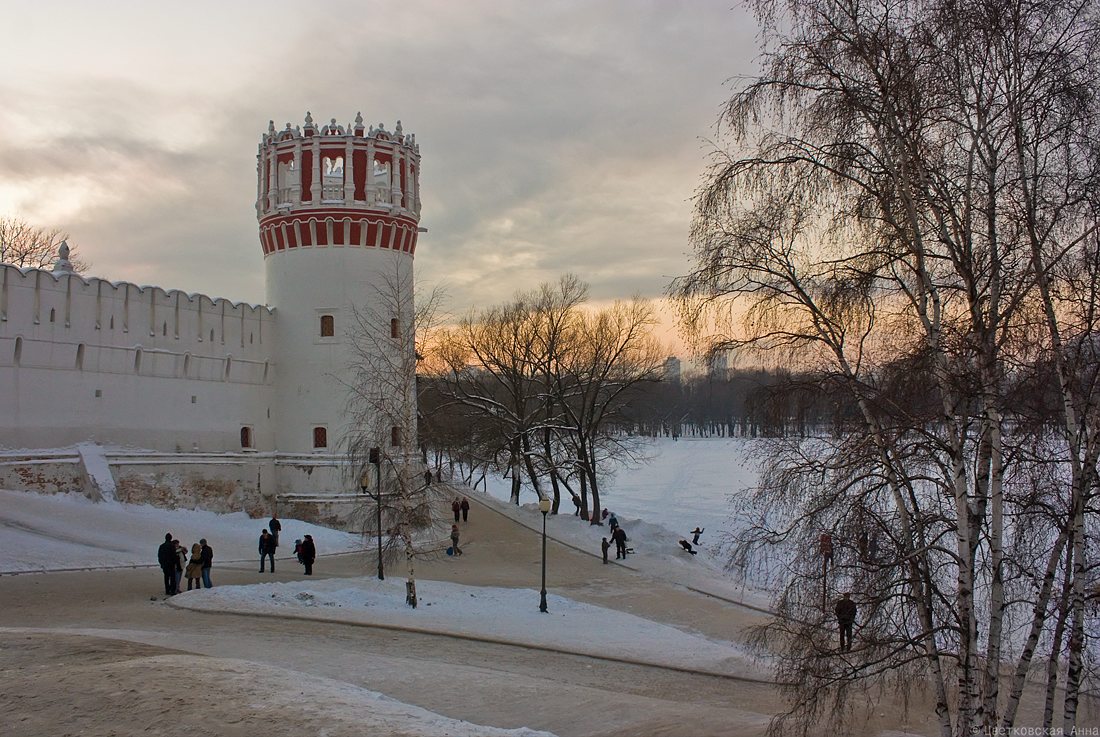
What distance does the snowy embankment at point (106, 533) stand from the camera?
22.3 metres

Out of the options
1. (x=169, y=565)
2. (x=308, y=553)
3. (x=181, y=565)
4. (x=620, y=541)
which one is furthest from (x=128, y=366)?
(x=620, y=541)

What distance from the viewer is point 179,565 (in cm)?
1894

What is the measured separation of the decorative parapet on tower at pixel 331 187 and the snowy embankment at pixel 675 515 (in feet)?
43.2

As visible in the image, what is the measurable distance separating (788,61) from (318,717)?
25.7ft

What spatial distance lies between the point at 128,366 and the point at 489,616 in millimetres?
16856

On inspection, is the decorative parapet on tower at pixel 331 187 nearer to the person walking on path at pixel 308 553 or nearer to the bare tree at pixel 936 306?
the person walking on path at pixel 308 553

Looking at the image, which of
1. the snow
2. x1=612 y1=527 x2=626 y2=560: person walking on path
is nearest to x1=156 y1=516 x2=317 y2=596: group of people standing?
the snow

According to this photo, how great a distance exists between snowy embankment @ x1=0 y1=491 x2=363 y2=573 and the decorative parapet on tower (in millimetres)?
10642

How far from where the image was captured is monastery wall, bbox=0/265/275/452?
1061 inches

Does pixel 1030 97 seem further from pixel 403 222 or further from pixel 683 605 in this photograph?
pixel 403 222

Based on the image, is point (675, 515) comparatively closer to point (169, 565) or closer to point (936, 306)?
point (169, 565)

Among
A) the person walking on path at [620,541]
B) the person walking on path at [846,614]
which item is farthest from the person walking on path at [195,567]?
the person walking on path at [846,614]

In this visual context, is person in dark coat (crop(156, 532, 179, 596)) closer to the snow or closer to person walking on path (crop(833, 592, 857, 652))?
the snow

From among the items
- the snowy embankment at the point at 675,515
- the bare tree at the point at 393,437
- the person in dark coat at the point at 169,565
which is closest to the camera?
the person in dark coat at the point at 169,565
